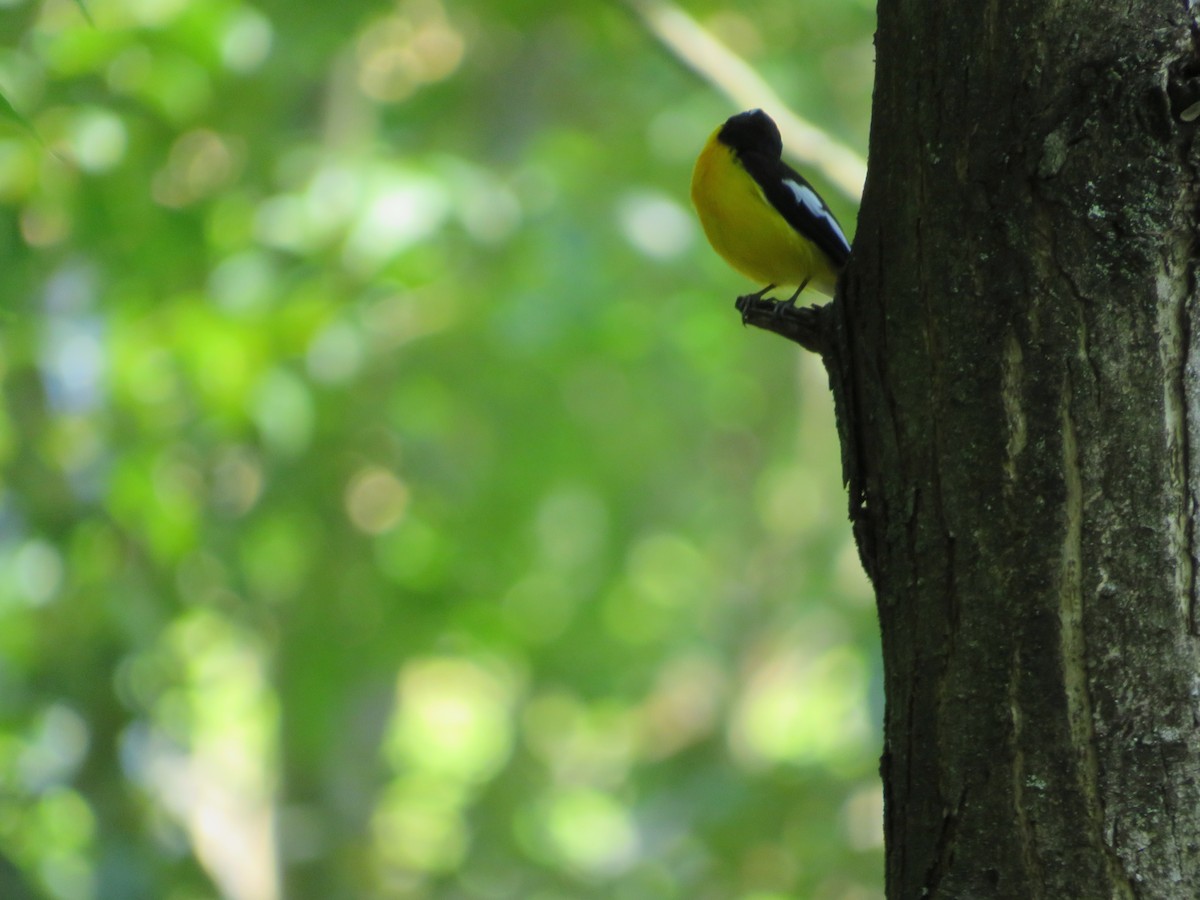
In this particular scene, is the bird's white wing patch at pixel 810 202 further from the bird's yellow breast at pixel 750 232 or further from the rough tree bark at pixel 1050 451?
the rough tree bark at pixel 1050 451

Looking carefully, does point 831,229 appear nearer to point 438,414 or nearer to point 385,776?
point 438,414

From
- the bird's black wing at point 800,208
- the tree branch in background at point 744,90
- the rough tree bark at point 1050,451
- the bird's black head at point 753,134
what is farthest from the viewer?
the tree branch in background at point 744,90

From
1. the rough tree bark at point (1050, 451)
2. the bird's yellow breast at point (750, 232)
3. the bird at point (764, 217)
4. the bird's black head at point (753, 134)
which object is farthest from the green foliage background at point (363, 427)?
the rough tree bark at point (1050, 451)

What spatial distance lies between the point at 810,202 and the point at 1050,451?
7.46ft

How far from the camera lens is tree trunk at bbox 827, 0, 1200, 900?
4.98 feet

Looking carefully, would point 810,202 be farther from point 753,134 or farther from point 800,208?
point 753,134

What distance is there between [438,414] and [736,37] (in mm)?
3605

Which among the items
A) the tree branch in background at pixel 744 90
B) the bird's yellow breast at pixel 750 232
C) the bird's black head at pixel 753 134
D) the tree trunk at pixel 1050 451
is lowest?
the tree trunk at pixel 1050 451

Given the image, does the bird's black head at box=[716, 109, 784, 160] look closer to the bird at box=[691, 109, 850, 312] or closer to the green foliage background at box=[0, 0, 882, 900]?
the bird at box=[691, 109, 850, 312]

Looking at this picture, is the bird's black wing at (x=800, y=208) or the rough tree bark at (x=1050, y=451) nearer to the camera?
the rough tree bark at (x=1050, y=451)

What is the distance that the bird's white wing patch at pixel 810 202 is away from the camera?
3.65 metres

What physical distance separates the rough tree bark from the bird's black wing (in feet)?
6.39

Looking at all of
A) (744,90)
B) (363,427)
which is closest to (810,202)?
(744,90)

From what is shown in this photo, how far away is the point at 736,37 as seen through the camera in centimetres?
923
